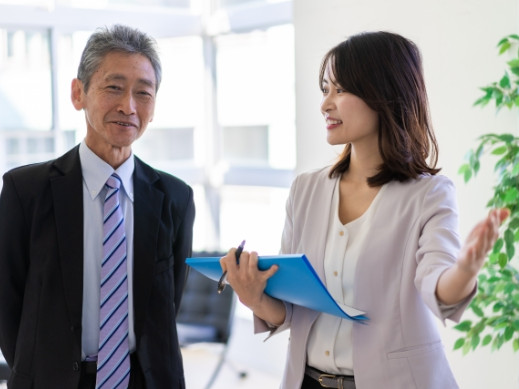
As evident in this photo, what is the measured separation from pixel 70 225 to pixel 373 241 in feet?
2.50

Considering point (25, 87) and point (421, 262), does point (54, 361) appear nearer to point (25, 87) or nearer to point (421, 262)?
point (421, 262)

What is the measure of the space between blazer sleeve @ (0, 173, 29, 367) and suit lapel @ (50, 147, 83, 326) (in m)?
0.10

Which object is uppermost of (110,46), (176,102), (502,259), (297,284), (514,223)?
(110,46)

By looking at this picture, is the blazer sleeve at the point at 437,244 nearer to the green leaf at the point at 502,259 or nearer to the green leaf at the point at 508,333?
the green leaf at the point at 502,259

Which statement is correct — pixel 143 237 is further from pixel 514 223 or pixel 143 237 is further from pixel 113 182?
pixel 514 223

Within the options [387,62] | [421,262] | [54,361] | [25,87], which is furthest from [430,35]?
[25,87]

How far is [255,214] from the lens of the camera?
583 cm

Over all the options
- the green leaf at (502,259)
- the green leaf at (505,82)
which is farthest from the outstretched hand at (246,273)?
the green leaf at (505,82)

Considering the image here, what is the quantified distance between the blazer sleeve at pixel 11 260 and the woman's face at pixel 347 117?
2.66ft

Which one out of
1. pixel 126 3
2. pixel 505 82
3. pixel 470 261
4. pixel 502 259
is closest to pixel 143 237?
pixel 470 261

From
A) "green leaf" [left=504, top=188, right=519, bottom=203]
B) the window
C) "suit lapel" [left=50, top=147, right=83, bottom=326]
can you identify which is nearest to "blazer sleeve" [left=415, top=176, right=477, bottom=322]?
"suit lapel" [left=50, top=147, right=83, bottom=326]

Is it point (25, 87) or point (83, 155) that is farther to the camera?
point (25, 87)

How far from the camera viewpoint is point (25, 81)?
17.7 feet

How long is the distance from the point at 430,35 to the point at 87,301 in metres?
→ 2.45
